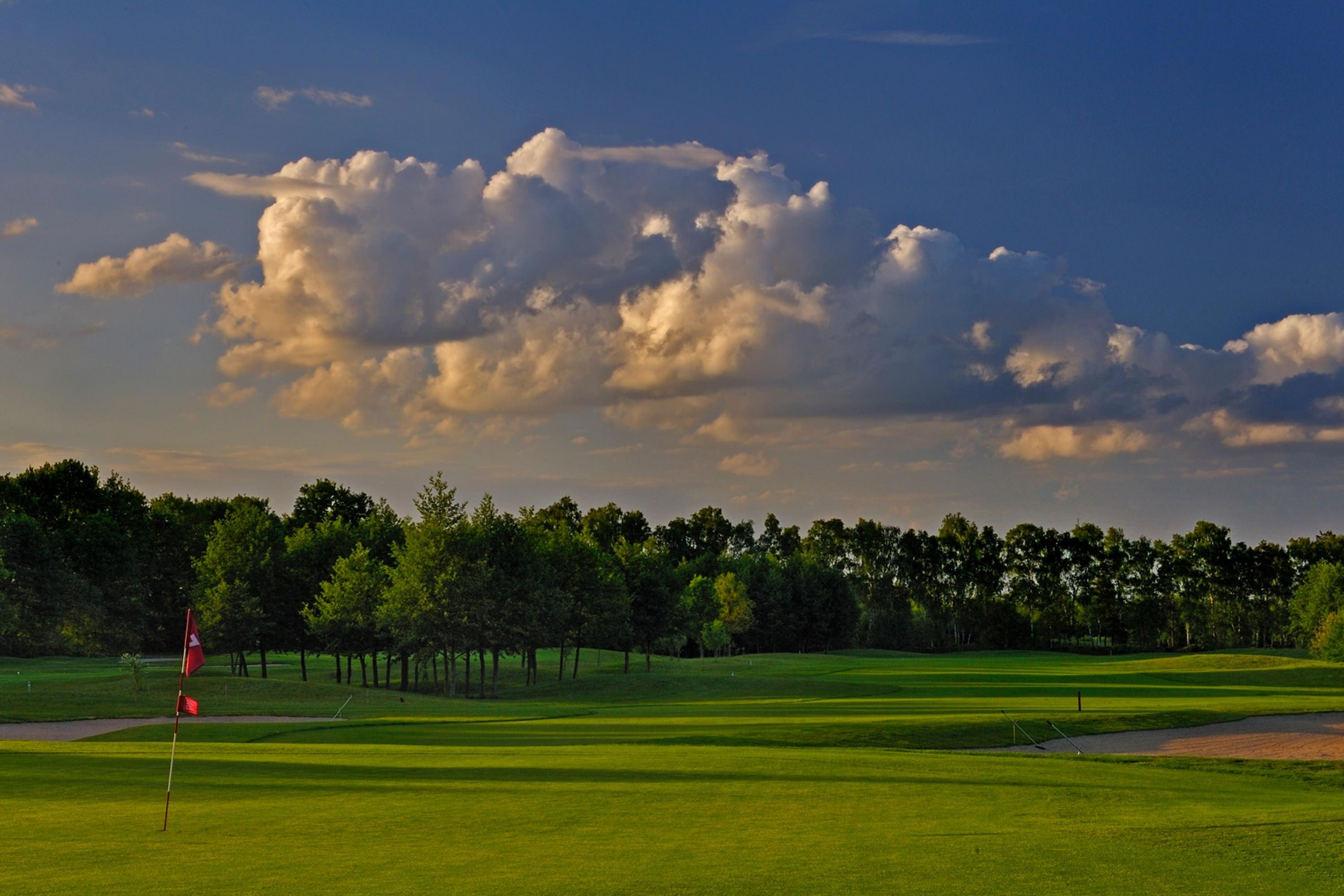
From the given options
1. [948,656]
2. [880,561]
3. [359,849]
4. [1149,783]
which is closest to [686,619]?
[948,656]

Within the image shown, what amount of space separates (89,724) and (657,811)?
3805cm

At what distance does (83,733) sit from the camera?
42938mm

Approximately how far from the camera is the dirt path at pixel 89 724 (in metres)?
42.2

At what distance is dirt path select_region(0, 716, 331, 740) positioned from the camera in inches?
1663

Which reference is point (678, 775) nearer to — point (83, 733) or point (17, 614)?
point (83, 733)

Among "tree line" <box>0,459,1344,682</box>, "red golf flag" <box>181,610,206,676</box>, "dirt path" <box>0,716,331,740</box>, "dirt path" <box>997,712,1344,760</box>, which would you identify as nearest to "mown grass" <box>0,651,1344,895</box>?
"dirt path" <box>997,712,1344,760</box>

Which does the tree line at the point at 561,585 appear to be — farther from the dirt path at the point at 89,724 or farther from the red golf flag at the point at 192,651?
the red golf flag at the point at 192,651

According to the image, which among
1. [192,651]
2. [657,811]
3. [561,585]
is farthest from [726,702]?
[192,651]

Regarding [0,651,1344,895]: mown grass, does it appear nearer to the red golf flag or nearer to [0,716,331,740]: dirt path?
the red golf flag

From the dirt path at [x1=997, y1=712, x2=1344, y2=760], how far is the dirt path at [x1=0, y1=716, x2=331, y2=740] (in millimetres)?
31988

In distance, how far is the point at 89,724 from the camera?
4691 cm

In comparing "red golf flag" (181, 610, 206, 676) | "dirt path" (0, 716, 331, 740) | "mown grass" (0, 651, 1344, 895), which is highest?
"red golf flag" (181, 610, 206, 676)

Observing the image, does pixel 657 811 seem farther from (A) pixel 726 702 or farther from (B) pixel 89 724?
(A) pixel 726 702

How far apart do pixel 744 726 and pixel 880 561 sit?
142866mm
